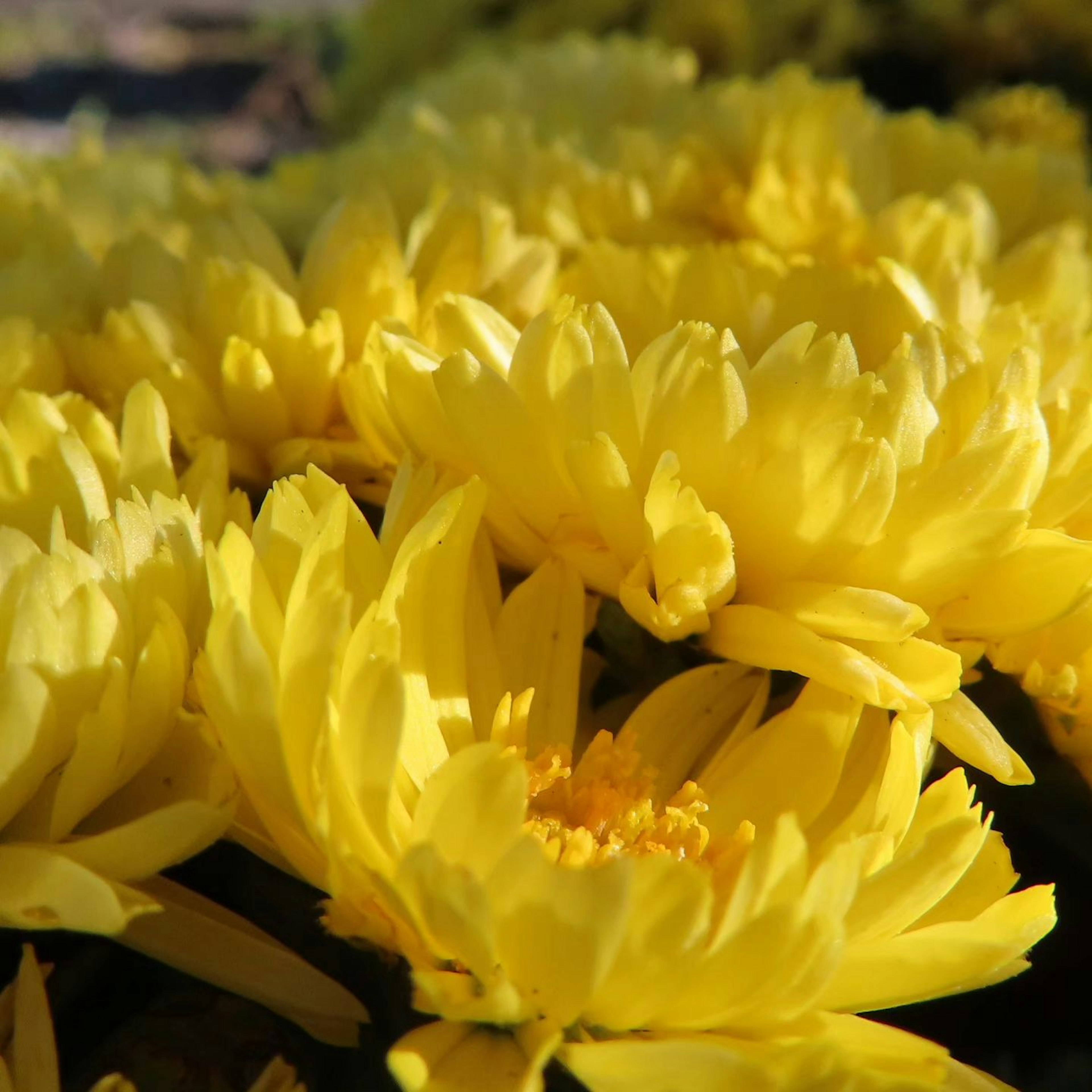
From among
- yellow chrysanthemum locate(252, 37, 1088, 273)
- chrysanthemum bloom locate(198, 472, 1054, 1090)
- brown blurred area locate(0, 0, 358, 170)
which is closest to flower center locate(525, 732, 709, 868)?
chrysanthemum bloom locate(198, 472, 1054, 1090)

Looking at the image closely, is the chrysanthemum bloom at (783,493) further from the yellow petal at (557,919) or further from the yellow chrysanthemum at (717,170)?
the yellow chrysanthemum at (717,170)

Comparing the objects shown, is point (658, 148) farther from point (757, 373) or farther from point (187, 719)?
point (187, 719)

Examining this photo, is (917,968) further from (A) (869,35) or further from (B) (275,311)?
(A) (869,35)

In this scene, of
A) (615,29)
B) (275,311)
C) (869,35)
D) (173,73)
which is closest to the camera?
(275,311)

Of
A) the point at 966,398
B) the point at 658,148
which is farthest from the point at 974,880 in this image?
the point at 658,148

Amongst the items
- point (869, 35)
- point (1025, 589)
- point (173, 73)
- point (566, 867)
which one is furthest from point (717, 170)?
point (173, 73)

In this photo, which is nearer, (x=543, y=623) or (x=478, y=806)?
(x=478, y=806)

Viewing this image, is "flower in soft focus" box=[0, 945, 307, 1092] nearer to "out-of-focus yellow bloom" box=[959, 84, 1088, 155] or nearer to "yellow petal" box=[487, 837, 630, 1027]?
"yellow petal" box=[487, 837, 630, 1027]
